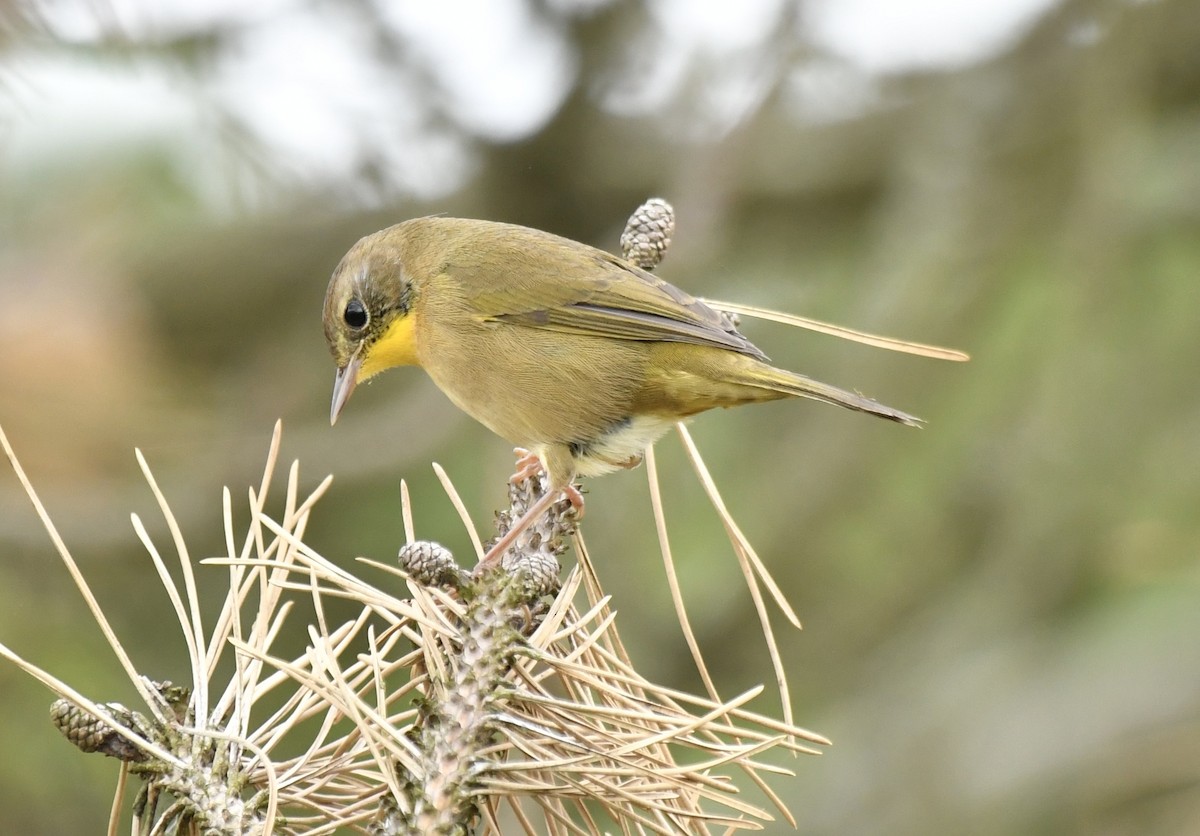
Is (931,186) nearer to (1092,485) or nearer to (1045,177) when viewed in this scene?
(1045,177)

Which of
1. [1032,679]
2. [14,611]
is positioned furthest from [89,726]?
[1032,679]

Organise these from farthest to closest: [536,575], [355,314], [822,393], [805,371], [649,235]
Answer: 1. [805,371]
2. [355,314]
3. [822,393]
4. [649,235]
5. [536,575]

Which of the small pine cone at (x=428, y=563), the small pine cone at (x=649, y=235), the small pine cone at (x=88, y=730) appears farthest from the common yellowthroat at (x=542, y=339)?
the small pine cone at (x=88, y=730)

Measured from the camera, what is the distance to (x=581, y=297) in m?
3.85

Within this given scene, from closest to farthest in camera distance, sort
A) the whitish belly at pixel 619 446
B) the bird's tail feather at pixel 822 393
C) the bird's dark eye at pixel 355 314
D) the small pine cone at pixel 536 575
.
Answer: the small pine cone at pixel 536 575, the bird's tail feather at pixel 822 393, the whitish belly at pixel 619 446, the bird's dark eye at pixel 355 314

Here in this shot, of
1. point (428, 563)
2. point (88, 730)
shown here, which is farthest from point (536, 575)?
point (88, 730)

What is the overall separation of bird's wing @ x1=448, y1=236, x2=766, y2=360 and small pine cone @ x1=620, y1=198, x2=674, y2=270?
0.73m

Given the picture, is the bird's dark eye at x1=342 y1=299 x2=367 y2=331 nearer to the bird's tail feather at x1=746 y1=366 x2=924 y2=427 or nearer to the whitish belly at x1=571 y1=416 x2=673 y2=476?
the whitish belly at x1=571 y1=416 x2=673 y2=476

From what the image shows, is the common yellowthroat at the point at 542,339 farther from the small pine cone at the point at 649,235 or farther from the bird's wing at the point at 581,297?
the small pine cone at the point at 649,235

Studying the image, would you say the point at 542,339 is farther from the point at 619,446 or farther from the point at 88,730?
the point at 88,730

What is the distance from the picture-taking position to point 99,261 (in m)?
6.07

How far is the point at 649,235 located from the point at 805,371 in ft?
11.8

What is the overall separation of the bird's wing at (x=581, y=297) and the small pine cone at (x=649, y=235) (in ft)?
2.39

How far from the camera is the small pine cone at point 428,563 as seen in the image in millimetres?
1792
